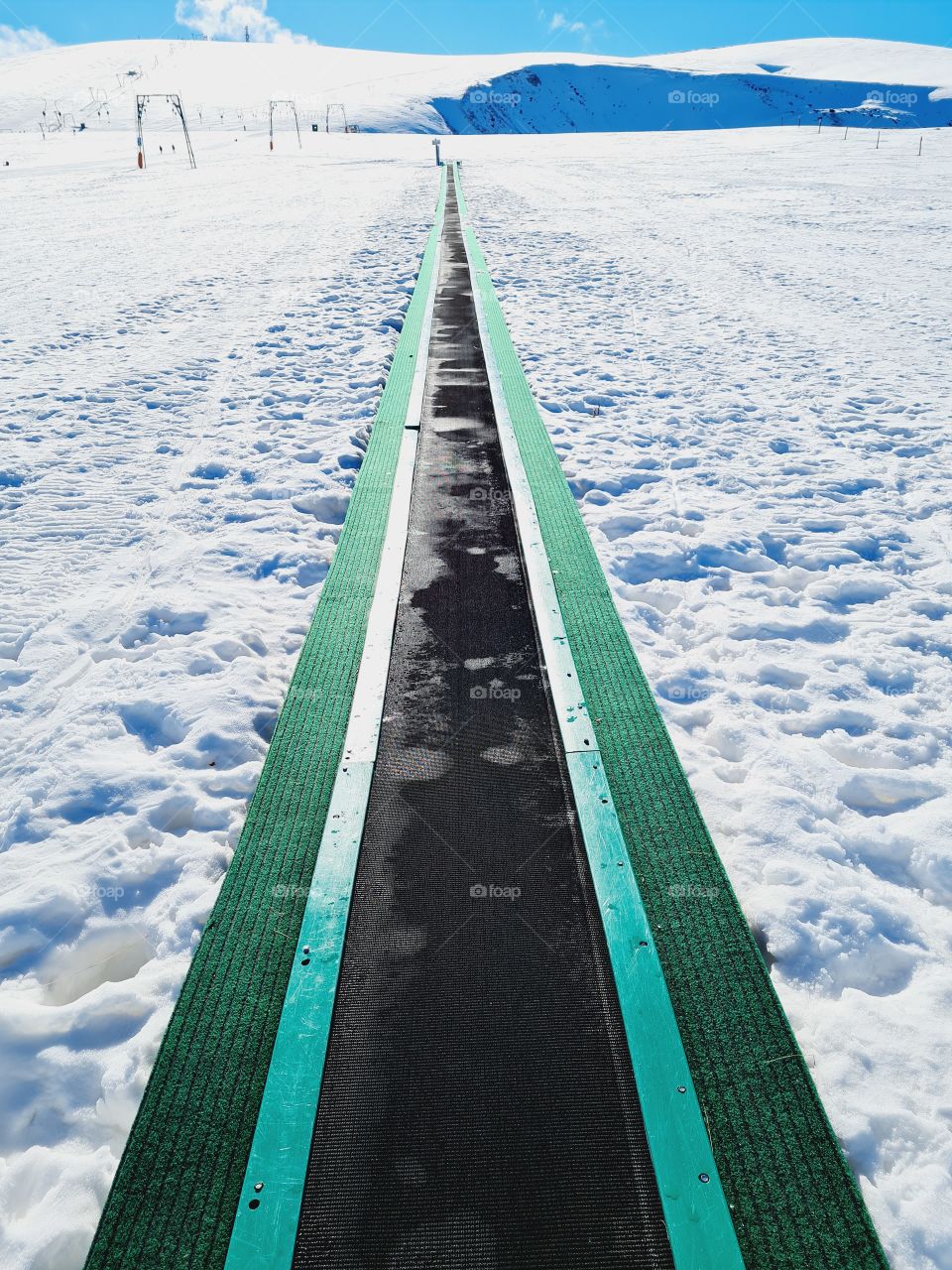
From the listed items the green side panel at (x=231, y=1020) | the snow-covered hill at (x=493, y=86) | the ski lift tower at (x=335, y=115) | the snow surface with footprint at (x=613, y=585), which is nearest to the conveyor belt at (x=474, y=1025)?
the green side panel at (x=231, y=1020)

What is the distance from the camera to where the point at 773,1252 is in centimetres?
184

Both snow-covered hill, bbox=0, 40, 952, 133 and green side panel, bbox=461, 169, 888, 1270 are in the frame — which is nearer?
green side panel, bbox=461, 169, 888, 1270

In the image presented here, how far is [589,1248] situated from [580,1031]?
524 millimetres

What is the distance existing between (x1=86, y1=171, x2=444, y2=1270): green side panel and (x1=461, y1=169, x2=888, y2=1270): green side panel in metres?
1.20

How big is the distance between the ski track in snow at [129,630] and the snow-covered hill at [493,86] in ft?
243

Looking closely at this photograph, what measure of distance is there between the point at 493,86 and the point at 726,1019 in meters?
171

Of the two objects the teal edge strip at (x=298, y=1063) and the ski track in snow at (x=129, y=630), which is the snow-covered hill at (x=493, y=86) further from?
the teal edge strip at (x=298, y=1063)

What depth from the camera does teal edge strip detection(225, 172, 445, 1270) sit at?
1.87 m

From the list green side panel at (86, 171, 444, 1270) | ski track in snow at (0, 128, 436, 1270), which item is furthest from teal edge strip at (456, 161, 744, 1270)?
ski track in snow at (0, 128, 436, 1270)

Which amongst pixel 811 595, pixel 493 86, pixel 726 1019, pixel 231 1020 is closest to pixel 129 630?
pixel 231 1020

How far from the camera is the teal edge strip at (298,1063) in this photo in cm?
187

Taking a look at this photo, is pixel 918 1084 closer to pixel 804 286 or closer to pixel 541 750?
pixel 541 750

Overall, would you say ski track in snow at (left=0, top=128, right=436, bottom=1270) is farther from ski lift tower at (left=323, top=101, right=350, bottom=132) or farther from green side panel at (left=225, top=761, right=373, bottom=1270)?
ski lift tower at (left=323, top=101, right=350, bottom=132)

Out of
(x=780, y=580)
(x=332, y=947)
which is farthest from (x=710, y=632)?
(x=332, y=947)
